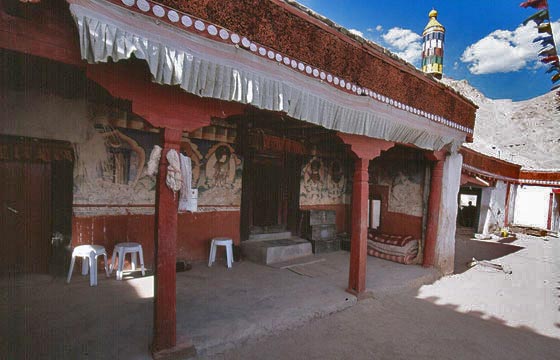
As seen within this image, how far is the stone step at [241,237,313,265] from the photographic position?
698cm

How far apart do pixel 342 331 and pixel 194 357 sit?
83.5 inches

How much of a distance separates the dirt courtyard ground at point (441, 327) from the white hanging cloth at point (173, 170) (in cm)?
198

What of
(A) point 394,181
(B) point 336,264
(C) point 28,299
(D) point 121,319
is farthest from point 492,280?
(C) point 28,299

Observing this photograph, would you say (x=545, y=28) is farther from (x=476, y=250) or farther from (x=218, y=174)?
(x=476, y=250)

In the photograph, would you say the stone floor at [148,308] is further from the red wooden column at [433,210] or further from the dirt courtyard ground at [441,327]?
the red wooden column at [433,210]

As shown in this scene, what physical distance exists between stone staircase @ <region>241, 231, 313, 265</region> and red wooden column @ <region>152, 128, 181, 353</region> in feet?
12.3

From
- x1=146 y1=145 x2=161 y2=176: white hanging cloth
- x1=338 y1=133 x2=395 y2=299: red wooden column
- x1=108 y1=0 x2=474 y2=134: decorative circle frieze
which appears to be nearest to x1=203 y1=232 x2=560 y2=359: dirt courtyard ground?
x1=338 y1=133 x2=395 y2=299: red wooden column

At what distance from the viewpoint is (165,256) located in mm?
3238

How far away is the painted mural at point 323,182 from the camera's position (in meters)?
8.77

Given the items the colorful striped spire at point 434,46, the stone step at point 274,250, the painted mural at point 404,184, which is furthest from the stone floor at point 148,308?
the colorful striped spire at point 434,46

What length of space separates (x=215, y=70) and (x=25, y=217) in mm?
4488

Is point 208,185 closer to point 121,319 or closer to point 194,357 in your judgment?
point 121,319

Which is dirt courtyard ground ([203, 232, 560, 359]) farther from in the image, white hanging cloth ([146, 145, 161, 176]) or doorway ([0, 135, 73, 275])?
doorway ([0, 135, 73, 275])

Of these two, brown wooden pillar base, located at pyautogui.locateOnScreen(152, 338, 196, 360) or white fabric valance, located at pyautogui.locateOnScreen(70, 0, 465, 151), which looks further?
brown wooden pillar base, located at pyautogui.locateOnScreen(152, 338, 196, 360)
